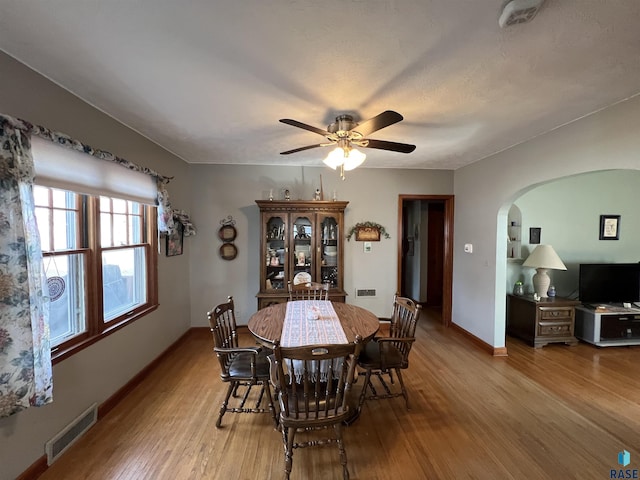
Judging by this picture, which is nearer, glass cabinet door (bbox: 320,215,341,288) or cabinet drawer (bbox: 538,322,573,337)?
cabinet drawer (bbox: 538,322,573,337)

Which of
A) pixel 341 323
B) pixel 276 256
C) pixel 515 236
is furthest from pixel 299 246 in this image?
pixel 515 236

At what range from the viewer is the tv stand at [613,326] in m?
3.50

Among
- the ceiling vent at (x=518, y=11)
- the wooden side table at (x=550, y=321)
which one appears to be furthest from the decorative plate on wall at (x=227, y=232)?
the wooden side table at (x=550, y=321)

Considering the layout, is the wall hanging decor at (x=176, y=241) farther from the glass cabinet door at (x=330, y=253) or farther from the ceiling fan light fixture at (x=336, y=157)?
the ceiling fan light fixture at (x=336, y=157)

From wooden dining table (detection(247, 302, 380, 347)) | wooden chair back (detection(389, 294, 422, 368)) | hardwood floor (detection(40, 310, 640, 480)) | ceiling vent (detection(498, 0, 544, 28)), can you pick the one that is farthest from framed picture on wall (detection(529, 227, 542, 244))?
ceiling vent (detection(498, 0, 544, 28))

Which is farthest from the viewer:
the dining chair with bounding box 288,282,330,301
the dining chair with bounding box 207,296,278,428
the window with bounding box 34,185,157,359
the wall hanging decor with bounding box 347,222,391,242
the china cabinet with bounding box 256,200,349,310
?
the wall hanging decor with bounding box 347,222,391,242

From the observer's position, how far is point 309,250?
3951 mm

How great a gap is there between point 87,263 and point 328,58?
225 cm

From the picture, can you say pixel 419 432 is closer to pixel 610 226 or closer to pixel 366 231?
pixel 366 231

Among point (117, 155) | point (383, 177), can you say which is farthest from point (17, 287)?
point (383, 177)

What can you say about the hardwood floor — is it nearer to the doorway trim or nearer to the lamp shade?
the lamp shade

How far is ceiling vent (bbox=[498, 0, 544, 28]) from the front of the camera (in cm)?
111

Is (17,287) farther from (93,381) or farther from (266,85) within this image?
(266,85)

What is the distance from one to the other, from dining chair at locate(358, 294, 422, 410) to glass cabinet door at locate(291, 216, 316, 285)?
5.02ft
